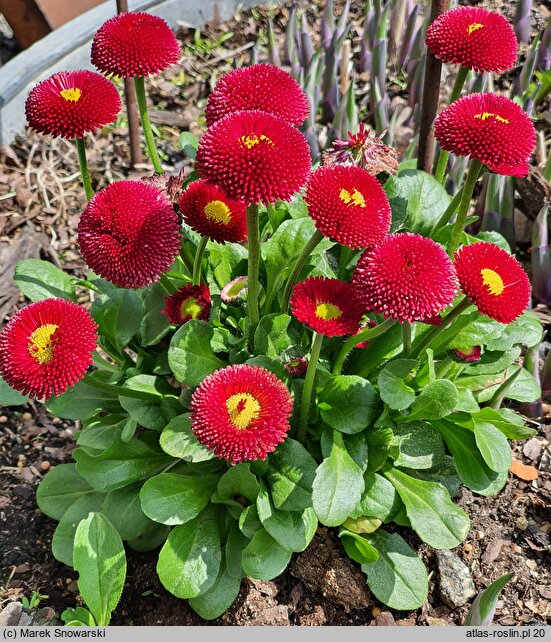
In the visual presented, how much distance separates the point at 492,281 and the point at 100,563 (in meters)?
1.46

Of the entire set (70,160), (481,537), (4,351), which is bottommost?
(481,537)

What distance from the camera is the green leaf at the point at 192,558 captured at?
7.48 feet

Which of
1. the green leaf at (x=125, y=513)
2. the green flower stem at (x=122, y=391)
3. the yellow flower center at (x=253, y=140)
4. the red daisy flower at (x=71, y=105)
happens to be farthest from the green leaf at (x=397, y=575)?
the red daisy flower at (x=71, y=105)

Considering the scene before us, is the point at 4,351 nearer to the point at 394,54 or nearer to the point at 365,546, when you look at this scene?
the point at 365,546

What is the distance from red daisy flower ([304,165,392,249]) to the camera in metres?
1.94

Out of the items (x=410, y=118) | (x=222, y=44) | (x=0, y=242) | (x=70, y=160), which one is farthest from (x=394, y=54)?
(x=0, y=242)

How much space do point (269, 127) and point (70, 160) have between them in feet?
8.92

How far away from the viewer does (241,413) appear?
75.7 inches

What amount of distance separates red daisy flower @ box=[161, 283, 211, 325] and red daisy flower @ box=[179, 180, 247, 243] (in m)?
0.23

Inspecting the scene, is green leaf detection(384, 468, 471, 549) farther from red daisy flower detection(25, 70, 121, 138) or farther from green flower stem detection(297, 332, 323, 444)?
red daisy flower detection(25, 70, 121, 138)

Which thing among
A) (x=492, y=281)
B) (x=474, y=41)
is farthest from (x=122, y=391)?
(x=474, y=41)

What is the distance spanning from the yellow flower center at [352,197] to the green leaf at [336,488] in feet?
2.55

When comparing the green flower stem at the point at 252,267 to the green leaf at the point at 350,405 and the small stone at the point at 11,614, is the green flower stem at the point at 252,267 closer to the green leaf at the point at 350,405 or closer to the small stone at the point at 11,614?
the green leaf at the point at 350,405

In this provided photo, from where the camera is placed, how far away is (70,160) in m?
4.29
